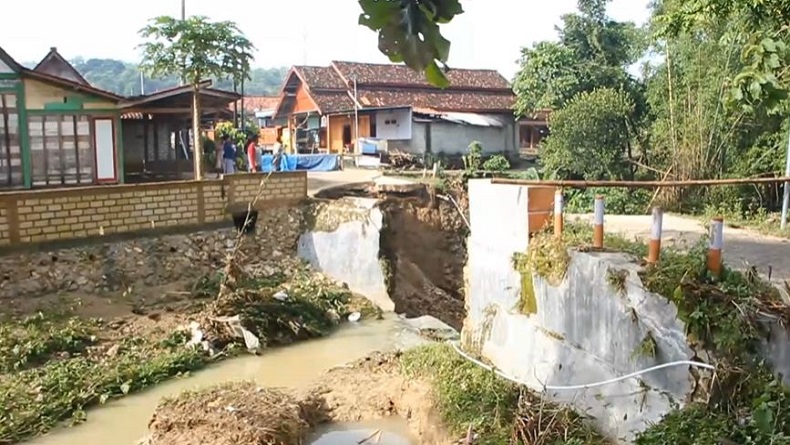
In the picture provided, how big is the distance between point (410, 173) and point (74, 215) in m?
10.9

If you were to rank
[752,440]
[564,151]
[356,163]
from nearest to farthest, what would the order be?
[752,440] < [564,151] < [356,163]

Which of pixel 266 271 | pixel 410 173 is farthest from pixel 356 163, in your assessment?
pixel 266 271

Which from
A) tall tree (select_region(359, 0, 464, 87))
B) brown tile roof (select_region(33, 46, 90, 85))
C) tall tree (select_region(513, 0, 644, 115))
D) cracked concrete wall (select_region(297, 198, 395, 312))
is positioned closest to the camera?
tall tree (select_region(359, 0, 464, 87))

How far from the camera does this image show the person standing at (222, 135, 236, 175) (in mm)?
20703

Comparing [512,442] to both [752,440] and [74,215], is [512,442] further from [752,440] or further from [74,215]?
[74,215]

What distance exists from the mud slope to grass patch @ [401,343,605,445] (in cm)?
558

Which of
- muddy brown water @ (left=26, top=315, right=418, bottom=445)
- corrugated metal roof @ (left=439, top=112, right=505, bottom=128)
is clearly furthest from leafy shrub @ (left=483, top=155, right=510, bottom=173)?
muddy brown water @ (left=26, top=315, right=418, bottom=445)

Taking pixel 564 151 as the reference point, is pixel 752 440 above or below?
below

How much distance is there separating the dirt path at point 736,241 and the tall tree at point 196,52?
34.5ft

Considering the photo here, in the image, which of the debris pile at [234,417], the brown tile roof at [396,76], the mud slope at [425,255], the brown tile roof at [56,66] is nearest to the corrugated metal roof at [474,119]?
the brown tile roof at [396,76]

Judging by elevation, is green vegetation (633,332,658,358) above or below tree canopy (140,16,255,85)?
below

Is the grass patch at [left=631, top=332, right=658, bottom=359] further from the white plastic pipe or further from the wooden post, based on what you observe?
the wooden post

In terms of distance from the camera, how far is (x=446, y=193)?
687 inches

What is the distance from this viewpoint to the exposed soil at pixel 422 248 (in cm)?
1486
